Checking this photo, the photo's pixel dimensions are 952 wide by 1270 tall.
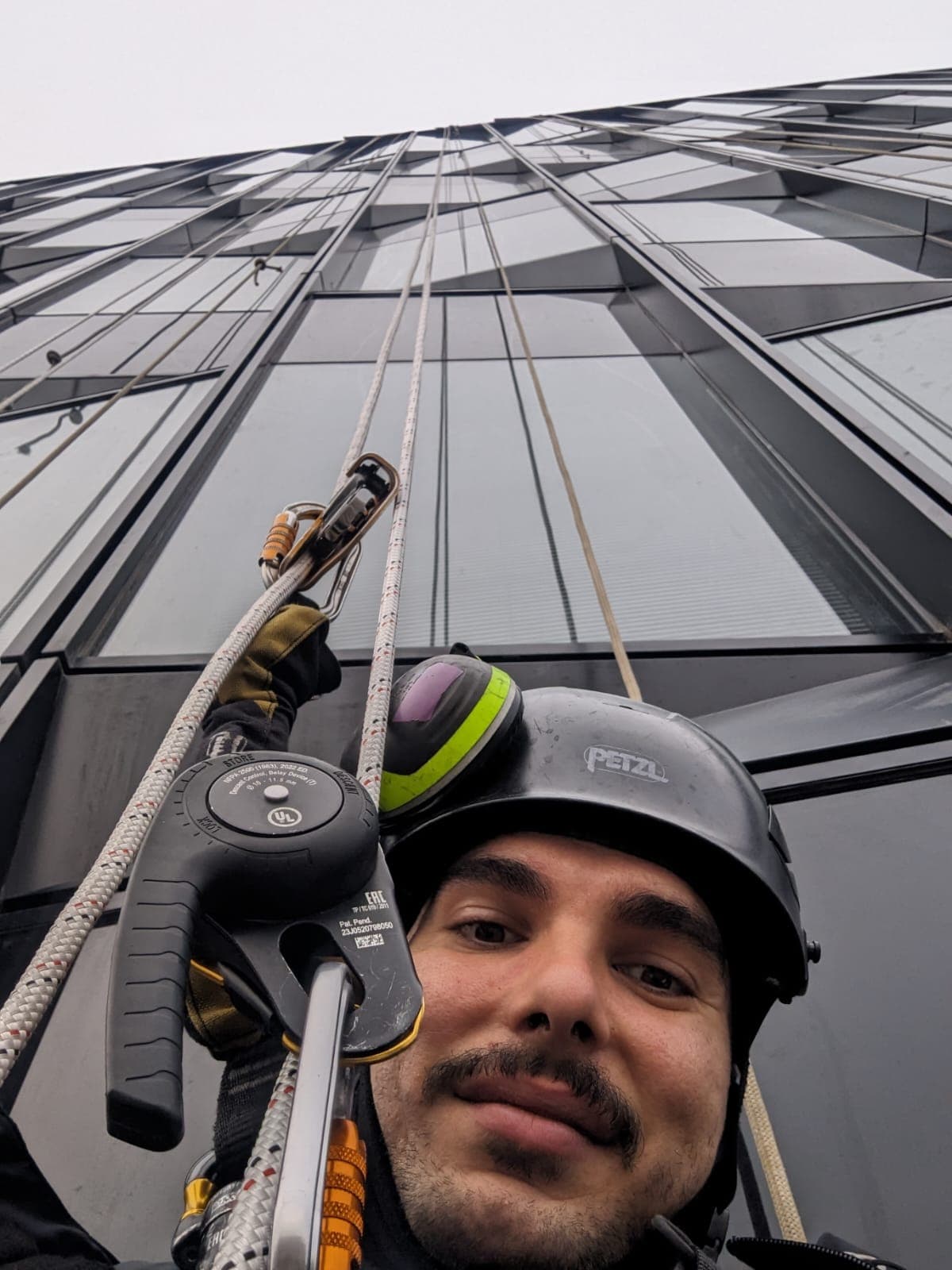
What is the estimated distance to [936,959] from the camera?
1689mm

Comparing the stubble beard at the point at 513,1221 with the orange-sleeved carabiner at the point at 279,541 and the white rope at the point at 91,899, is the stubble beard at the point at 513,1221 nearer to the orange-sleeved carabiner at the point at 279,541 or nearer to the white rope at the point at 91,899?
the white rope at the point at 91,899

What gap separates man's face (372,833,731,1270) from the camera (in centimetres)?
Result: 118

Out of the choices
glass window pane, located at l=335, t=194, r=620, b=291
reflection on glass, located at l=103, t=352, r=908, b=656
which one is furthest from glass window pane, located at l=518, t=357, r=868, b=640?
glass window pane, located at l=335, t=194, r=620, b=291

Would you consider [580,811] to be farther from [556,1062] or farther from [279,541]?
[279,541]

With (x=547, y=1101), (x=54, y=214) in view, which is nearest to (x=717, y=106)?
(x=54, y=214)

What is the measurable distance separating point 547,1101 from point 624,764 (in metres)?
0.59

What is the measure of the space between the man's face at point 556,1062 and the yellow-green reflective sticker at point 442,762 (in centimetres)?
15

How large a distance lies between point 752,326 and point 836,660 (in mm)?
2767

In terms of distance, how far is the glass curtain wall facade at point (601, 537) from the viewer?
161cm

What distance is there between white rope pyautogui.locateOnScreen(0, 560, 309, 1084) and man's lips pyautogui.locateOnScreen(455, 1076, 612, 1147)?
22.7 inches

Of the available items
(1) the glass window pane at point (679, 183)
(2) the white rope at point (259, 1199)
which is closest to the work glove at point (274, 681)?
(2) the white rope at point (259, 1199)

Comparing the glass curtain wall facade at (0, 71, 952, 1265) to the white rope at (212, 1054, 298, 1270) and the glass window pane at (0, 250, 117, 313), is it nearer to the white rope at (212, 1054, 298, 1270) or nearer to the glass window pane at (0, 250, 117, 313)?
the glass window pane at (0, 250, 117, 313)

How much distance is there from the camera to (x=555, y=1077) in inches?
49.1

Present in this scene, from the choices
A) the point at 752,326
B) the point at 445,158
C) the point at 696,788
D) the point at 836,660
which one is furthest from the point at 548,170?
the point at 696,788
